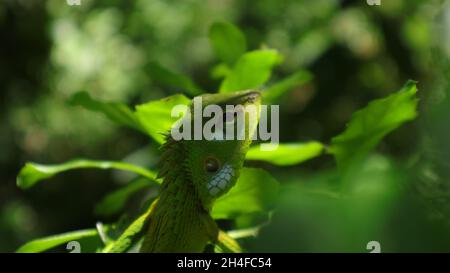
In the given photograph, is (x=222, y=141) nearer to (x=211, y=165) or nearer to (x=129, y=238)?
(x=211, y=165)

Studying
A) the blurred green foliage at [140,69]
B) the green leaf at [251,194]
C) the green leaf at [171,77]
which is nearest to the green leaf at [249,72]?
the green leaf at [171,77]

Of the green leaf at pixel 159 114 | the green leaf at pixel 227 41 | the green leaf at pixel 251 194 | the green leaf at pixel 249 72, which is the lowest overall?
the green leaf at pixel 251 194

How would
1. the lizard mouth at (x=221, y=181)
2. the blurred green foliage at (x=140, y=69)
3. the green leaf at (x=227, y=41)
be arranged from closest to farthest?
1. the lizard mouth at (x=221, y=181)
2. the green leaf at (x=227, y=41)
3. the blurred green foliage at (x=140, y=69)

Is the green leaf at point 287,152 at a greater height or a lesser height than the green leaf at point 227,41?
lesser

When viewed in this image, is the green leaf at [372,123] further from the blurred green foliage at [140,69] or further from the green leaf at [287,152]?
the blurred green foliage at [140,69]

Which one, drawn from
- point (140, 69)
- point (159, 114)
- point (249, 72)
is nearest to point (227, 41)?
point (249, 72)

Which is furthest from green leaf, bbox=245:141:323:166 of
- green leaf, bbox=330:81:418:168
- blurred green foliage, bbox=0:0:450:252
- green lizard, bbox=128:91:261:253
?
blurred green foliage, bbox=0:0:450:252

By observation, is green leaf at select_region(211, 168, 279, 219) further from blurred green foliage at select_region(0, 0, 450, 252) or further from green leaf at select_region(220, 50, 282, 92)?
blurred green foliage at select_region(0, 0, 450, 252)

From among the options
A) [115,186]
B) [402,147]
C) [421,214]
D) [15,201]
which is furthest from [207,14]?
[421,214]
